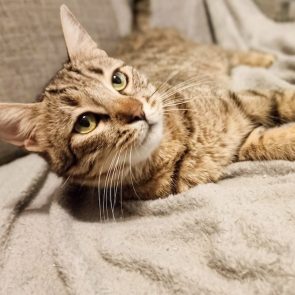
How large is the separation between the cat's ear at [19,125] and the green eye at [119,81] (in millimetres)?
251

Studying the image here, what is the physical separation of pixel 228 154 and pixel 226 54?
1.01 metres

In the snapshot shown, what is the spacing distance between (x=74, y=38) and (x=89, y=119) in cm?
36

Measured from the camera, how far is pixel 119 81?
118cm

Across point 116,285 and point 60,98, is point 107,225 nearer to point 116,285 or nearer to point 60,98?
point 116,285

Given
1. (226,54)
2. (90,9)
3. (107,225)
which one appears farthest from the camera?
(226,54)

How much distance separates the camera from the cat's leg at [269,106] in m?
1.35

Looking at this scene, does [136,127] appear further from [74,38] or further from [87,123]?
[74,38]

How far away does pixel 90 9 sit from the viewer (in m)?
1.85

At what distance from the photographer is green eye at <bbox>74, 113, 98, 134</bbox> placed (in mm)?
1076

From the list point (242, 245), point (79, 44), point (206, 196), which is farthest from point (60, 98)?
point (242, 245)

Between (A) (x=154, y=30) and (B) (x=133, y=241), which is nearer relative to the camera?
(B) (x=133, y=241)

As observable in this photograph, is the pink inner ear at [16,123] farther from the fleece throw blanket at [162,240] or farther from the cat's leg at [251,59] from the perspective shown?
the cat's leg at [251,59]

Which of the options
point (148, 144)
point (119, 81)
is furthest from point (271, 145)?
point (119, 81)

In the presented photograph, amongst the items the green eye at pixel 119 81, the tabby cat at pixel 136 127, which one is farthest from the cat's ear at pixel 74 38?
the green eye at pixel 119 81
